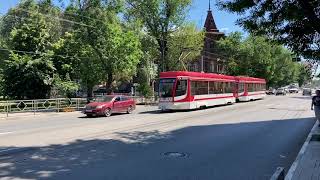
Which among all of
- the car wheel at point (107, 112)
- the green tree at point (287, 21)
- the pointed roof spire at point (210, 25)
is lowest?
the car wheel at point (107, 112)

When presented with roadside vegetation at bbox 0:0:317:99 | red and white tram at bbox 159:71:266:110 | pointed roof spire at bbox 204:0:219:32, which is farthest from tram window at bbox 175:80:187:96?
pointed roof spire at bbox 204:0:219:32

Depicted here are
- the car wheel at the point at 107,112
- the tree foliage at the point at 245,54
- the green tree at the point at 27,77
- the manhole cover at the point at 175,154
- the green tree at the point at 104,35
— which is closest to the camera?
the manhole cover at the point at 175,154

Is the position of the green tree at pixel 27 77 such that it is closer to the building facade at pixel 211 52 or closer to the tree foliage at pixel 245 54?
the tree foliage at pixel 245 54

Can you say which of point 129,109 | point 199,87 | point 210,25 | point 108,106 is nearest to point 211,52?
point 210,25

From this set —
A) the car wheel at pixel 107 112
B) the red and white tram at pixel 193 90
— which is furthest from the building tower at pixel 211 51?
the car wheel at pixel 107 112

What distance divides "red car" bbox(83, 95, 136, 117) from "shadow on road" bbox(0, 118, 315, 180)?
38.1 feet

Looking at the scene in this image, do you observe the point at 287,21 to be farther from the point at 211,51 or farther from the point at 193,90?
the point at 211,51

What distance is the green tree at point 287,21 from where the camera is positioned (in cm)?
1191

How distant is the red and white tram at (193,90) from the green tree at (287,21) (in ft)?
56.1

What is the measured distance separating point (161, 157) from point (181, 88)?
800 inches

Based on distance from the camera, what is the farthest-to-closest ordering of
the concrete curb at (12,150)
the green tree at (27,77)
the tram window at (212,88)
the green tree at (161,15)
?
the green tree at (161,15), the green tree at (27,77), the tram window at (212,88), the concrete curb at (12,150)

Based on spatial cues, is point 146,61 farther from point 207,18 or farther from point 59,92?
point 207,18

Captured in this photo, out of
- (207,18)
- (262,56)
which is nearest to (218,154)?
(262,56)

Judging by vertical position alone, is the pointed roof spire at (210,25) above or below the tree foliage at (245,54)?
above
